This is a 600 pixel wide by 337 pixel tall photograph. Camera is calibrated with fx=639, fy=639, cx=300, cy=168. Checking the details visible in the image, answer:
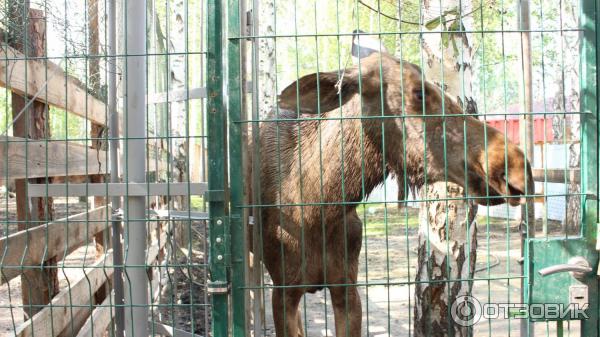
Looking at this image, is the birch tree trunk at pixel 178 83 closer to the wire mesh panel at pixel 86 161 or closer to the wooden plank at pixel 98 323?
the wire mesh panel at pixel 86 161

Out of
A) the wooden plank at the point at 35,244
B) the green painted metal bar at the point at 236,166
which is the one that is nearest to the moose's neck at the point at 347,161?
the green painted metal bar at the point at 236,166

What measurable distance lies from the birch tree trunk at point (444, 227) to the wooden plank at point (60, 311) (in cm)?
254

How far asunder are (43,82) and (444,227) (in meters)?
3.30

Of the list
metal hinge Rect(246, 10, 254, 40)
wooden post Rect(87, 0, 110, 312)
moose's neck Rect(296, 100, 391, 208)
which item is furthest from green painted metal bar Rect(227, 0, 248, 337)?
metal hinge Rect(246, 10, 254, 40)

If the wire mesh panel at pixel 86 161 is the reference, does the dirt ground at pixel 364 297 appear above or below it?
below

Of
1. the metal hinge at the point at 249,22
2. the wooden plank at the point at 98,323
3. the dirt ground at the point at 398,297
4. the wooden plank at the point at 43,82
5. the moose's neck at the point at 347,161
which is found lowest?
the dirt ground at the point at 398,297

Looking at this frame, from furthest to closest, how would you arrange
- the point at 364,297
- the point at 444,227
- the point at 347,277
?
the point at 364,297, the point at 444,227, the point at 347,277

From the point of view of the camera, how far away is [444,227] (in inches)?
205

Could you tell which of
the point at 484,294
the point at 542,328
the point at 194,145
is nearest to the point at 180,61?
the point at 194,145

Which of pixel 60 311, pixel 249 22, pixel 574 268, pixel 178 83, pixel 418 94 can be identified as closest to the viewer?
pixel 574 268

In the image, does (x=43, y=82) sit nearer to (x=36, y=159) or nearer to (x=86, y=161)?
(x=36, y=159)

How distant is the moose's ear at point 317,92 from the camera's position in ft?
12.4

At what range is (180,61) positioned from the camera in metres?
11.4

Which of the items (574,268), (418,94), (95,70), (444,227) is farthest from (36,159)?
(574,268)
